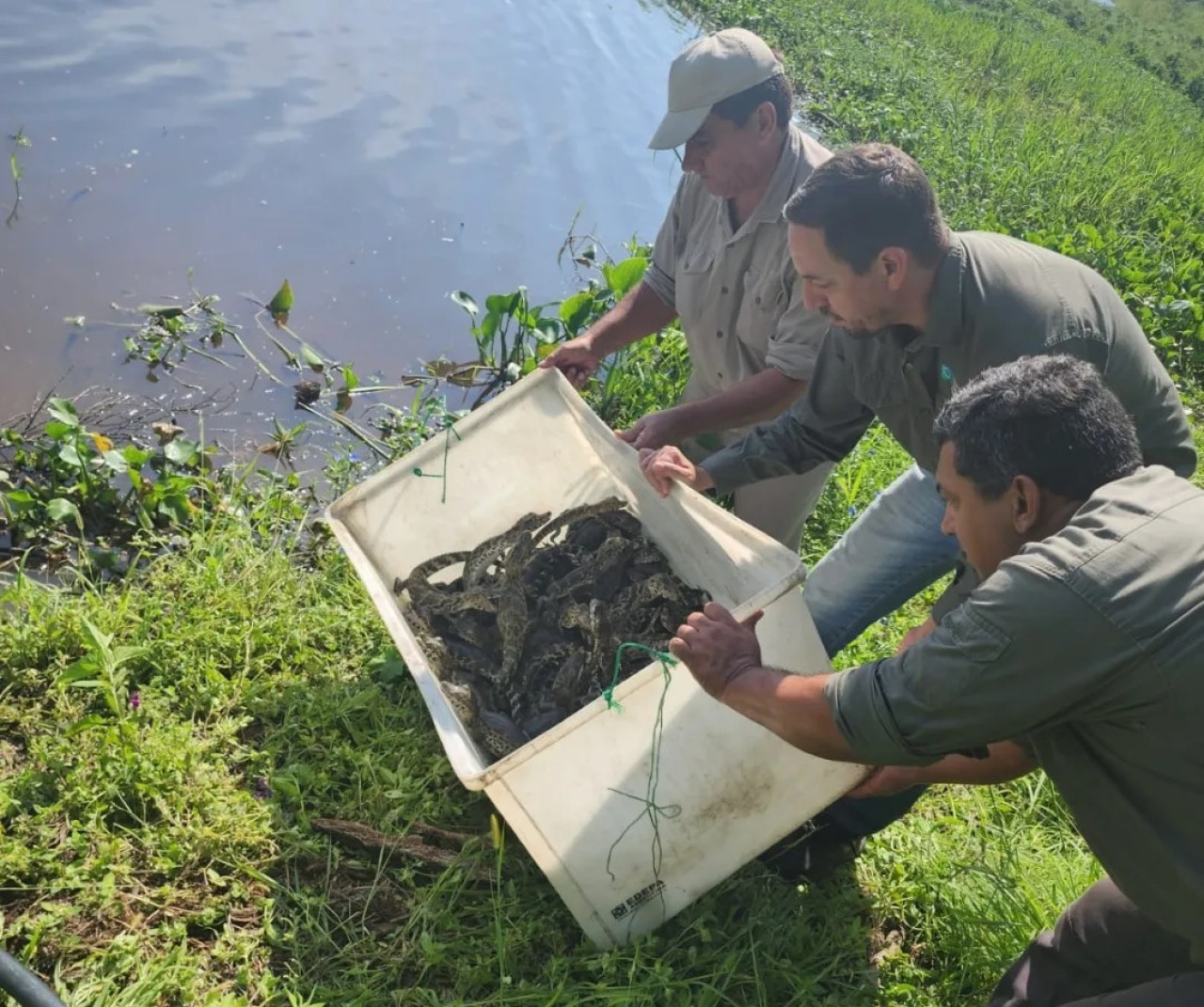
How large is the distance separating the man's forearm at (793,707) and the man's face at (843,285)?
38.5 inches

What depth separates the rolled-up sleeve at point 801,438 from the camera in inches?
115

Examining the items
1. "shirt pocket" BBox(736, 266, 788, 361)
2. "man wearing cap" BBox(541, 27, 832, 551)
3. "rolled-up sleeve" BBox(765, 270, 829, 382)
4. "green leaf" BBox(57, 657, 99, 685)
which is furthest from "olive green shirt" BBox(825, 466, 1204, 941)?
"green leaf" BBox(57, 657, 99, 685)

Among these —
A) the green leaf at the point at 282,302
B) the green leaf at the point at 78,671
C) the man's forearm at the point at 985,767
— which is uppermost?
the man's forearm at the point at 985,767

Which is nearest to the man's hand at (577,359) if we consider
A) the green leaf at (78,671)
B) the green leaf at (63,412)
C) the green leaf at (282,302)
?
the green leaf at (78,671)

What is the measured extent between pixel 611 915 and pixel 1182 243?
8.64m

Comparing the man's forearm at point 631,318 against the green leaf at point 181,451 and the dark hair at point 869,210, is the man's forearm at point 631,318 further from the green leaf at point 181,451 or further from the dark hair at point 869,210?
the green leaf at point 181,451

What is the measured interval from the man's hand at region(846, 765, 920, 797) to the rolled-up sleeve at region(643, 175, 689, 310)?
184 cm

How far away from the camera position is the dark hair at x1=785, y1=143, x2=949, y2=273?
244 cm

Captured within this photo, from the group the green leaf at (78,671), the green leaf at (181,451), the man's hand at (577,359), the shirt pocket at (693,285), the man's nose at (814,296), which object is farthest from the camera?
the green leaf at (181,451)

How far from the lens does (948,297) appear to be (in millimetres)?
2477

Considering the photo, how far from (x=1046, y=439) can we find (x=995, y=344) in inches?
26.6

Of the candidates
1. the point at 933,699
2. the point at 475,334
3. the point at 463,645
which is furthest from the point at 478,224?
the point at 933,699

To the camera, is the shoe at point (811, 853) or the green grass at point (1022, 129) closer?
the shoe at point (811, 853)

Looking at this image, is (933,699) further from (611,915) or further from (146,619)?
(146,619)
